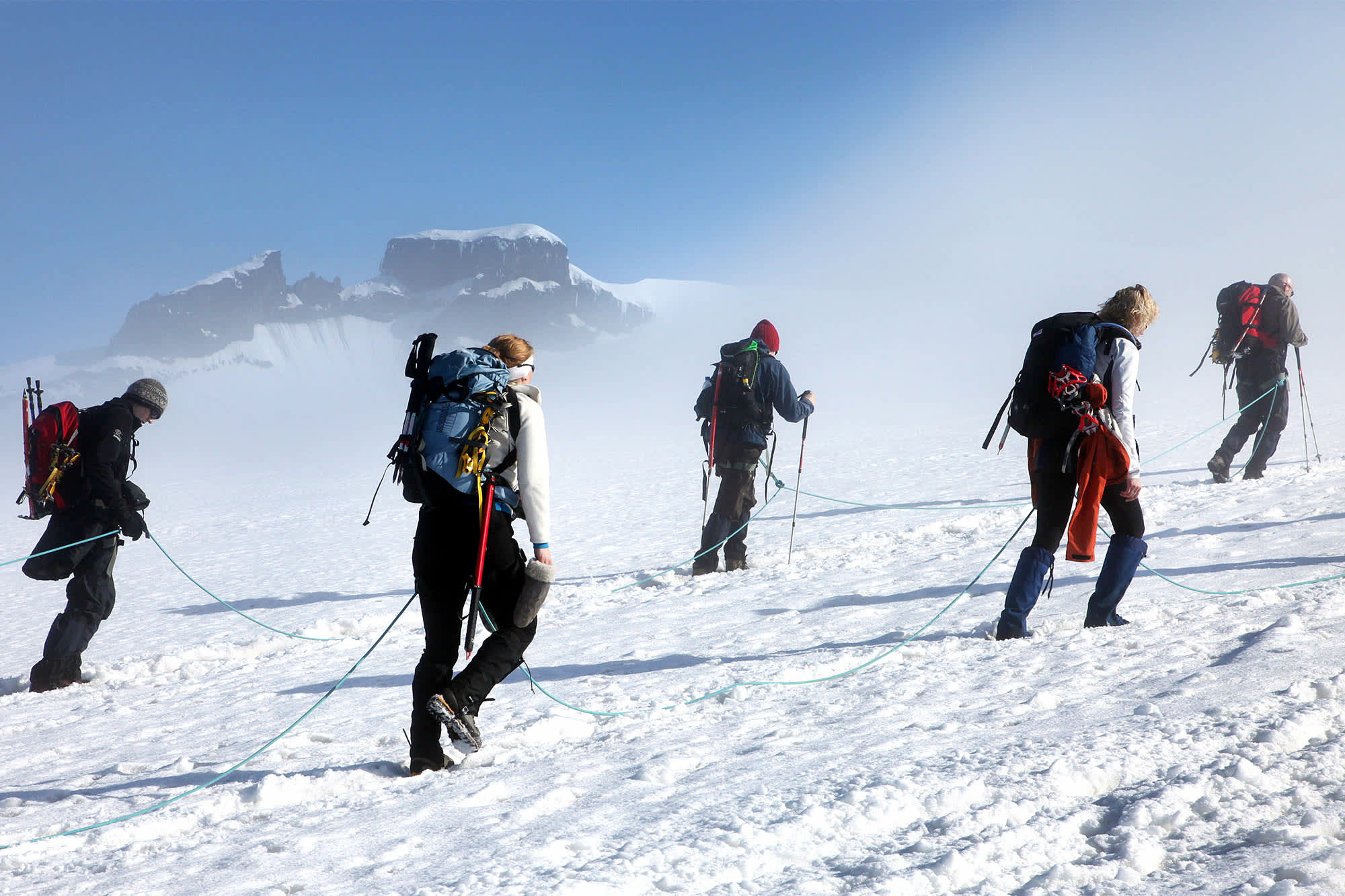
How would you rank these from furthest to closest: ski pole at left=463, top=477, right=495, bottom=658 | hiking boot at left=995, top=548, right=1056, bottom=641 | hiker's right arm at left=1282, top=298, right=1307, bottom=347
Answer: hiker's right arm at left=1282, top=298, right=1307, bottom=347, hiking boot at left=995, top=548, right=1056, bottom=641, ski pole at left=463, top=477, right=495, bottom=658

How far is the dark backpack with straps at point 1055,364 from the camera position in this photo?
13.0 feet

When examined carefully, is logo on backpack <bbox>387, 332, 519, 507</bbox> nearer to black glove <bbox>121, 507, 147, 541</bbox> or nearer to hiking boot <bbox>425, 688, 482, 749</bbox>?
hiking boot <bbox>425, 688, 482, 749</bbox>

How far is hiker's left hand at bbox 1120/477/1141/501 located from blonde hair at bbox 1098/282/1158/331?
74 centimetres

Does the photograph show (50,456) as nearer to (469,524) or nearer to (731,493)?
(469,524)

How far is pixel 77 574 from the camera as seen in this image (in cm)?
566

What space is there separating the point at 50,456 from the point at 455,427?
4.09 m

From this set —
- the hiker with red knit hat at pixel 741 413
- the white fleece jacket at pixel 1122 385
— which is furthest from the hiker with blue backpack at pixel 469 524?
the hiker with red knit hat at pixel 741 413

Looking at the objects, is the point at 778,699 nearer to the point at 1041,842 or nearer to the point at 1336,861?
the point at 1041,842

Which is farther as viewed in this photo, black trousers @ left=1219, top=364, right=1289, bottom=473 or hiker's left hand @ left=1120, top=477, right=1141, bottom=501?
black trousers @ left=1219, top=364, right=1289, bottom=473

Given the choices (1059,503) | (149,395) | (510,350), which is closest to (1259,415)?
(1059,503)

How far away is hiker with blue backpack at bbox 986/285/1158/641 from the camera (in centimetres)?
392

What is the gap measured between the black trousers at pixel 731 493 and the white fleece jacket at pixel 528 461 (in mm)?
3881

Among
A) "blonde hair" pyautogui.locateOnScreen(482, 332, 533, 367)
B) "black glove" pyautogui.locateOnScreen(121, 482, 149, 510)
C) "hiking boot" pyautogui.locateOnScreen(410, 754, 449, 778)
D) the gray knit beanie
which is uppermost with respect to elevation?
the gray knit beanie

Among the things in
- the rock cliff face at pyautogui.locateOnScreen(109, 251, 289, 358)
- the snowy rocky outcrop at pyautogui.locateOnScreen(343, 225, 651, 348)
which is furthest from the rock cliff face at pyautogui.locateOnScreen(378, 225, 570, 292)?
the rock cliff face at pyautogui.locateOnScreen(109, 251, 289, 358)
